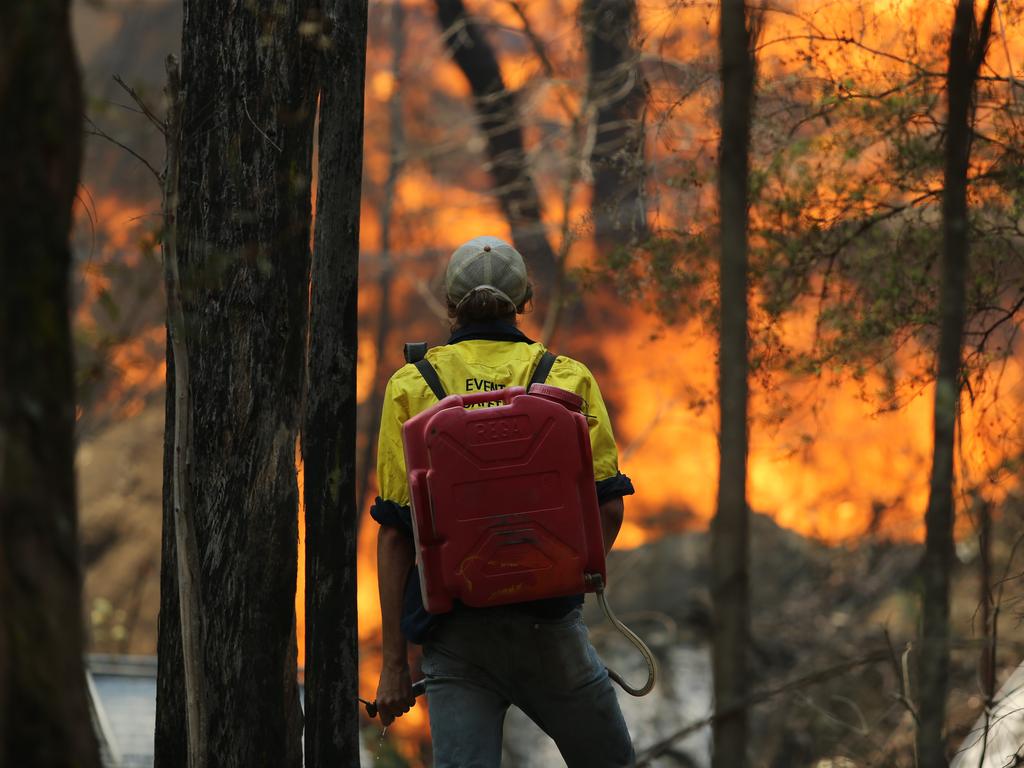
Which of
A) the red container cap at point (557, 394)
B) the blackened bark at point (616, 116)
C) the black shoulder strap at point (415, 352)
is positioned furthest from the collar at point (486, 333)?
the blackened bark at point (616, 116)

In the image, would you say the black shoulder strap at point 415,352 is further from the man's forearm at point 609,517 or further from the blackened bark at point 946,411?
the blackened bark at point 946,411

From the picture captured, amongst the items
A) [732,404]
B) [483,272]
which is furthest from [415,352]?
[732,404]

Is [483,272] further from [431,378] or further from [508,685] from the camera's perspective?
[508,685]

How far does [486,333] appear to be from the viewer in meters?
3.72

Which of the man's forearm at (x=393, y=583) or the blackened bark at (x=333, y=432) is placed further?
the blackened bark at (x=333, y=432)

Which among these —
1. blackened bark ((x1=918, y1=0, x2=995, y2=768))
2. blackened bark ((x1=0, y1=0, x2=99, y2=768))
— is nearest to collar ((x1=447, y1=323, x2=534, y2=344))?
blackened bark ((x1=918, y1=0, x2=995, y2=768))

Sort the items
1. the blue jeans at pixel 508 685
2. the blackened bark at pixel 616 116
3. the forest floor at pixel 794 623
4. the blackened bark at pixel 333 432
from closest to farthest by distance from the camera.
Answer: the blue jeans at pixel 508 685, the blackened bark at pixel 333 432, the blackened bark at pixel 616 116, the forest floor at pixel 794 623

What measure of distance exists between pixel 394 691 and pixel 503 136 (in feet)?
40.2

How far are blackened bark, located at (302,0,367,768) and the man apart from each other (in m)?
0.80

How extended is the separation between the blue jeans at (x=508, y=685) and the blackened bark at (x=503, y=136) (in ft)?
33.1

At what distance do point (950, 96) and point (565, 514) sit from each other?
136 cm

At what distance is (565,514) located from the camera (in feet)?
11.3

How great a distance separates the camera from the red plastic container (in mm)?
3389

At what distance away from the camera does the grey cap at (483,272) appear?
12.3ft
